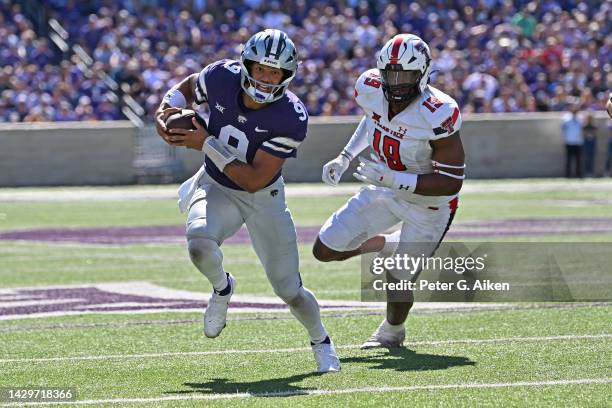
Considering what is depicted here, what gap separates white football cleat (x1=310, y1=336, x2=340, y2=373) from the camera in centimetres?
684

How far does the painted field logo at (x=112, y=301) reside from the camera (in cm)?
957

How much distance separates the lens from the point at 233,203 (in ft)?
23.7

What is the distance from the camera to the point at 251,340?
8.04 metres

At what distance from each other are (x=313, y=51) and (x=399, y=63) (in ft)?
65.6

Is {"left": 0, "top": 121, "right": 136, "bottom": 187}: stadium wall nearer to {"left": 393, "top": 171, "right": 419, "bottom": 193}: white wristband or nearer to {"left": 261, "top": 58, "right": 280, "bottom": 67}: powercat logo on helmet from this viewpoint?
{"left": 393, "top": 171, "right": 419, "bottom": 193}: white wristband

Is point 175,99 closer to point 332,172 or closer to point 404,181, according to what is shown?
point 332,172

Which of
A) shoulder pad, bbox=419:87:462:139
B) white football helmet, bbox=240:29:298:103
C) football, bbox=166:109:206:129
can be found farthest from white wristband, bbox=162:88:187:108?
shoulder pad, bbox=419:87:462:139

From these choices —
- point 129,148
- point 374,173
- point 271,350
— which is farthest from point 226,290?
point 129,148

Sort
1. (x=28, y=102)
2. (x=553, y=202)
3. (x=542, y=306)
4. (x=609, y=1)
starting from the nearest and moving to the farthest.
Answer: (x=542, y=306) < (x=553, y=202) < (x=28, y=102) < (x=609, y=1)

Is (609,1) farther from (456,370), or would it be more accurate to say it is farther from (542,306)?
(456,370)

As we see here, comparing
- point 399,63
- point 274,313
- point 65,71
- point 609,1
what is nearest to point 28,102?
point 65,71

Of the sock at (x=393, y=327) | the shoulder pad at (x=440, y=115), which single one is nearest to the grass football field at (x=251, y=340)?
the sock at (x=393, y=327)

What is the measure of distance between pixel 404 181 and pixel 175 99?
1.44 m

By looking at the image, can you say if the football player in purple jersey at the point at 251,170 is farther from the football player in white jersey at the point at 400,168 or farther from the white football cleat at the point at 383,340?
the white football cleat at the point at 383,340
